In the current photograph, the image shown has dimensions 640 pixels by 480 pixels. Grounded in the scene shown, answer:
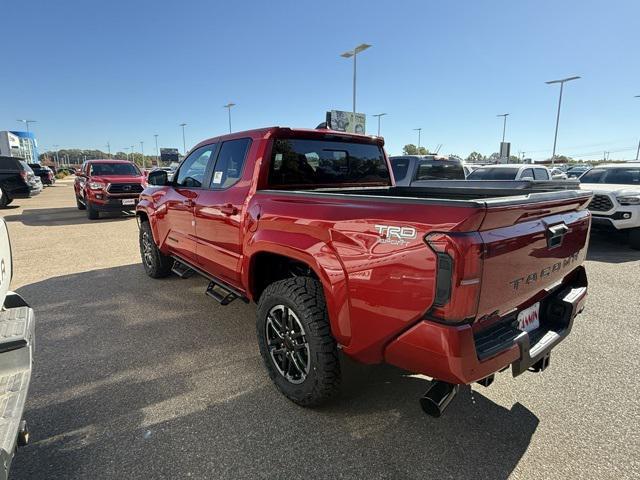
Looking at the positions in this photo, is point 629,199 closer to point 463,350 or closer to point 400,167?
point 400,167

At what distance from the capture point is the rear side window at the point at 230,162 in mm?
3410

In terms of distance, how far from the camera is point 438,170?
396 inches

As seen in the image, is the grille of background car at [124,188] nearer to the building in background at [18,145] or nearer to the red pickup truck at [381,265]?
the red pickup truck at [381,265]

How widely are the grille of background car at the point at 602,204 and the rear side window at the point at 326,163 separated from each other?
5.85 metres

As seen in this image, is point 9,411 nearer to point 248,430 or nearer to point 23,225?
point 248,430

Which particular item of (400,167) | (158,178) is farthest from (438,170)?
(158,178)

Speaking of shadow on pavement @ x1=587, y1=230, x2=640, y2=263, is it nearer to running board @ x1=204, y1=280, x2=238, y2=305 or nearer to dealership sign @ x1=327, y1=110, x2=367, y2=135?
running board @ x1=204, y1=280, x2=238, y2=305

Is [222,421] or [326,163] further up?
[326,163]

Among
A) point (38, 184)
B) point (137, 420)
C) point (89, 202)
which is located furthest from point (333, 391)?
point (38, 184)

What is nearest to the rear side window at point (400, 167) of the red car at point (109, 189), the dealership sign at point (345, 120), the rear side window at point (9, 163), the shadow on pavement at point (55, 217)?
the red car at point (109, 189)

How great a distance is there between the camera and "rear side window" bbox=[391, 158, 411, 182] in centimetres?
973

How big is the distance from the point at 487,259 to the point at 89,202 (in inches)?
510

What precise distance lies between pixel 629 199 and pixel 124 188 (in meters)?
13.0

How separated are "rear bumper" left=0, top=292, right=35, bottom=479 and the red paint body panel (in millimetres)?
1476
